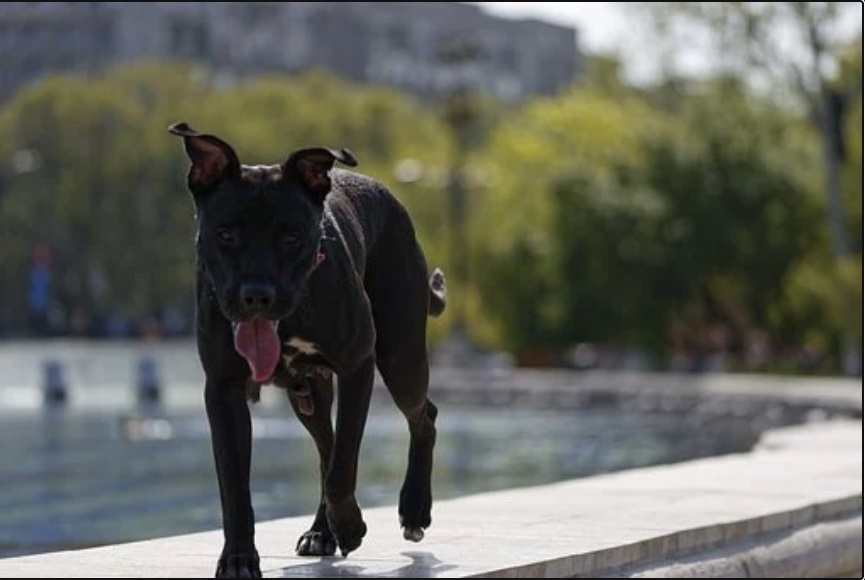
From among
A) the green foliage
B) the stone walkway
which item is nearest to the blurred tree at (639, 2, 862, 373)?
the green foliage

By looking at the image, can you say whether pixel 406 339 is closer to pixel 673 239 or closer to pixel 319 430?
pixel 319 430

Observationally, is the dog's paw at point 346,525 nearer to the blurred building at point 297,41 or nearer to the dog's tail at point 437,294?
the dog's tail at point 437,294

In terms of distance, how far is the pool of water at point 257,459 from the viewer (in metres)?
17.4

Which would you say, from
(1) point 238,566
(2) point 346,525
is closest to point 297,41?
(2) point 346,525

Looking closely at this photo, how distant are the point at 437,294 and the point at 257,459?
656 inches

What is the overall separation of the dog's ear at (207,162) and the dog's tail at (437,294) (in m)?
2.06

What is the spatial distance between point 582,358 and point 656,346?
5.04 feet

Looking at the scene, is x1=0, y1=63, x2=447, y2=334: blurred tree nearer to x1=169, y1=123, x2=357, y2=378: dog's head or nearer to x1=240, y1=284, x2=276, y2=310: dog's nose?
x1=169, y1=123, x2=357, y2=378: dog's head

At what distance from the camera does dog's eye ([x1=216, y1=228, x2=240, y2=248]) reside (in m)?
7.68

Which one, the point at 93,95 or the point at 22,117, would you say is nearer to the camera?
the point at 22,117

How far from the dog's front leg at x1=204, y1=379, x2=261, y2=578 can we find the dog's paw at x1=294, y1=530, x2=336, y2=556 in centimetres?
95

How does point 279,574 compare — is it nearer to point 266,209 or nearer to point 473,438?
point 266,209

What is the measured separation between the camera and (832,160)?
47.5m

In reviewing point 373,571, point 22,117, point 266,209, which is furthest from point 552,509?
point 22,117
